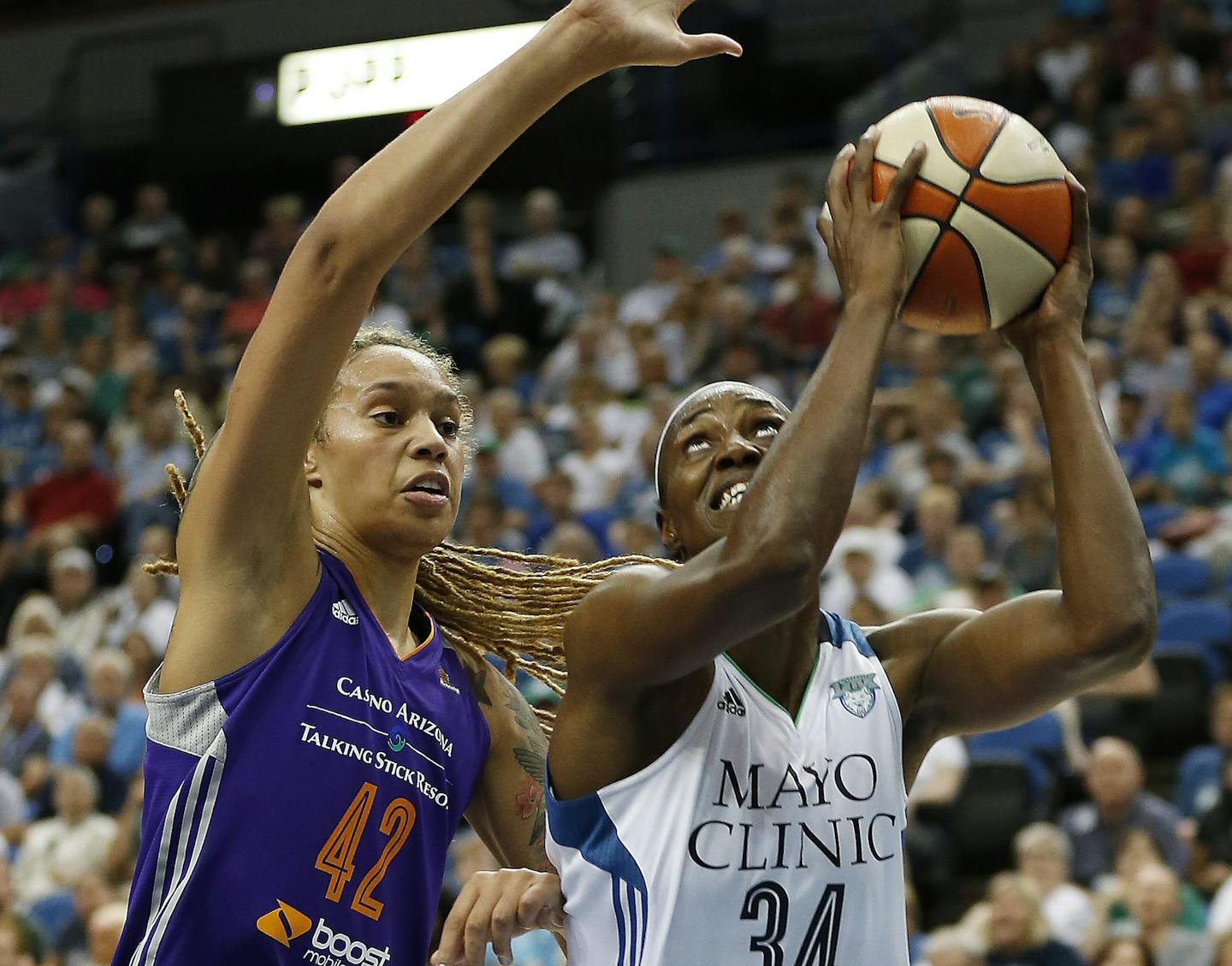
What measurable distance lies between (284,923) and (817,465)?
1.21m

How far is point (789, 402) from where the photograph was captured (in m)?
10.8

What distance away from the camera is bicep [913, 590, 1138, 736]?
9.45ft

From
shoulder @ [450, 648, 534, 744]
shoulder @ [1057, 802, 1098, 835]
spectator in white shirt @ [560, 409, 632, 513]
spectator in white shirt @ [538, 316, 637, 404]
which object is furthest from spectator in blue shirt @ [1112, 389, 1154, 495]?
shoulder @ [450, 648, 534, 744]

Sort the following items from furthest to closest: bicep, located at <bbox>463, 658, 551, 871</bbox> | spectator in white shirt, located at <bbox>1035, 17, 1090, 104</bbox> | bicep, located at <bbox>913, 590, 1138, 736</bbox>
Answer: spectator in white shirt, located at <bbox>1035, 17, 1090, 104</bbox> < bicep, located at <bbox>463, 658, 551, 871</bbox> < bicep, located at <bbox>913, 590, 1138, 736</bbox>

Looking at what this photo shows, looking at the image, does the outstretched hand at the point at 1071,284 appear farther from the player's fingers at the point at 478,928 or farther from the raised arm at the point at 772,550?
the player's fingers at the point at 478,928

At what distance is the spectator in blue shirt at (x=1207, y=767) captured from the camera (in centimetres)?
714

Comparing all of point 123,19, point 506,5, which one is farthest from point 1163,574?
point 123,19

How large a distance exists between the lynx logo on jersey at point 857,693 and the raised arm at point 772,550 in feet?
1.20

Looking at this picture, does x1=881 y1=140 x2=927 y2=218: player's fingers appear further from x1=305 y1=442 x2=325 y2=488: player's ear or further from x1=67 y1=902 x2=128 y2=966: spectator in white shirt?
x1=67 y1=902 x2=128 y2=966: spectator in white shirt

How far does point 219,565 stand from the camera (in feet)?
9.11

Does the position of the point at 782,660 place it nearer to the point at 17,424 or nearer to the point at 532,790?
the point at 532,790

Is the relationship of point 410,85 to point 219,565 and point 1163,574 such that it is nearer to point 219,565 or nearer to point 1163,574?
point 1163,574

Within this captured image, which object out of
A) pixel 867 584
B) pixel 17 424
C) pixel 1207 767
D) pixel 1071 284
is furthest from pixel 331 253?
pixel 17 424

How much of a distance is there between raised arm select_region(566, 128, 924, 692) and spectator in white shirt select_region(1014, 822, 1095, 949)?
4526 millimetres
